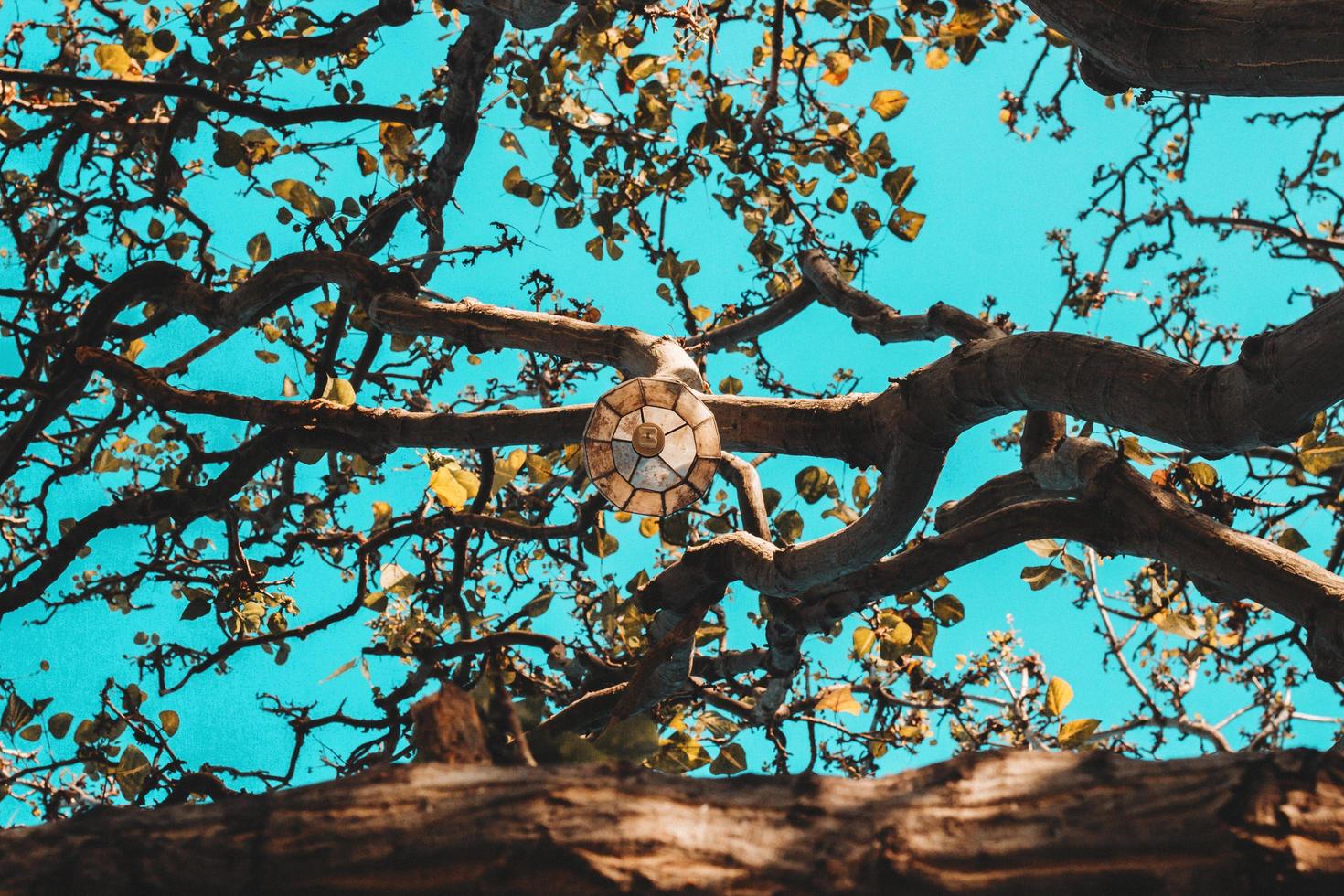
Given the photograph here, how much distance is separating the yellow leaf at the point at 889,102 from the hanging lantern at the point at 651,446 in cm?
343

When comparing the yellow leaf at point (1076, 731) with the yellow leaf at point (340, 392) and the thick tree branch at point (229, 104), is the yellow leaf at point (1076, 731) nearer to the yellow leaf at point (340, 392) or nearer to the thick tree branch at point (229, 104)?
the yellow leaf at point (340, 392)

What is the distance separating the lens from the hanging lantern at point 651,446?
3518mm

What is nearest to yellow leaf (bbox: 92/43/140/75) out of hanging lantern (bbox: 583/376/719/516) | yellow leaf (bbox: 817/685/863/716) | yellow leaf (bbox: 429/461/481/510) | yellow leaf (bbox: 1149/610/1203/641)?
yellow leaf (bbox: 429/461/481/510)

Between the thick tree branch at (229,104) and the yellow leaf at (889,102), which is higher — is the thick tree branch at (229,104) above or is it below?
below

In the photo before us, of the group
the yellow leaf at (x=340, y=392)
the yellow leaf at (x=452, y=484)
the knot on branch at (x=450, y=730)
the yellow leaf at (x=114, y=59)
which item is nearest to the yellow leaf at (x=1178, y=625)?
the yellow leaf at (x=452, y=484)

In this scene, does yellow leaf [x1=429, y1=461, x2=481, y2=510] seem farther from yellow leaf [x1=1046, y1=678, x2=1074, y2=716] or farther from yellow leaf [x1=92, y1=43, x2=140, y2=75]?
yellow leaf [x1=92, y1=43, x2=140, y2=75]

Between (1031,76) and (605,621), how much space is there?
5.26 m

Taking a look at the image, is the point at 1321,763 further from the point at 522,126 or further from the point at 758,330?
the point at 522,126

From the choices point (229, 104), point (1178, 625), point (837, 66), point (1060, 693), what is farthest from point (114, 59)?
point (1178, 625)

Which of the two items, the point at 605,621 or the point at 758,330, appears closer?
the point at 605,621

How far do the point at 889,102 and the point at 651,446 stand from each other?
3.61 metres

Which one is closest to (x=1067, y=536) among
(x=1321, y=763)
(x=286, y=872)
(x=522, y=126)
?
(x=1321, y=763)

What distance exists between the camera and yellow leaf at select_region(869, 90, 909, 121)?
598cm

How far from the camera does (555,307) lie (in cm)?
622
